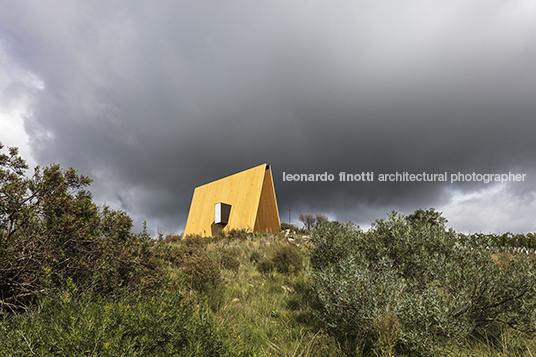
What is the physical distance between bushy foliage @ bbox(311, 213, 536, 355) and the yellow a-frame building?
967cm

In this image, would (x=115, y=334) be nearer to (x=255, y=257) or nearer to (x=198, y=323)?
(x=198, y=323)

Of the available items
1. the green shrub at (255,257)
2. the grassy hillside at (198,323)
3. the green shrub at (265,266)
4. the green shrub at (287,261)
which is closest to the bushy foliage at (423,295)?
the grassy hillside at (198,323)

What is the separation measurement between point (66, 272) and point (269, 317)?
2.73 meters

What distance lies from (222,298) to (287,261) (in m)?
2.55

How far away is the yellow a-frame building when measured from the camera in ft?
45.3

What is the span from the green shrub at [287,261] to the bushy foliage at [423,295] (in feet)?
8.01

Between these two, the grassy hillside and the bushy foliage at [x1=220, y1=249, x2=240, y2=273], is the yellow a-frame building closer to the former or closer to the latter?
the bushy foliage at [x1=220, y1=249, x2=240, y2=273]

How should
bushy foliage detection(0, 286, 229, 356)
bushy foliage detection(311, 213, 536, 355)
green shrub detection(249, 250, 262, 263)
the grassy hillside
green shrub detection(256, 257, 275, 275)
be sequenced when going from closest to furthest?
bushy foliage detection(0, 286, 229, 356) → the grassy hillside → bushy foliage detection(311, 213, 536, 355) → green shrub detection(256, 257, 275, 275) → green shrub detection(249, 250, 262, 263)

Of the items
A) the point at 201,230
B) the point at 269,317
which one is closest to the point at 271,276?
the point at 269,317

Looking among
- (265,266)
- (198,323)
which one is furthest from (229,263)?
(198,323)

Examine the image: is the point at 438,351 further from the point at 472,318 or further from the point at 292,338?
the point at 292,338

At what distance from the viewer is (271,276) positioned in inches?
221

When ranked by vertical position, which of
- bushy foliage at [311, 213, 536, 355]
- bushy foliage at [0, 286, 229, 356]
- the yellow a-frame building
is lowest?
bushy foliage at [0, 286, 229, 356]

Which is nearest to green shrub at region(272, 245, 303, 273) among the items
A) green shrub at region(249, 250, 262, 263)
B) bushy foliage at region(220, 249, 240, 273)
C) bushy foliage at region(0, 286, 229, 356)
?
green shrub at region(249, 250, 262, 263)
